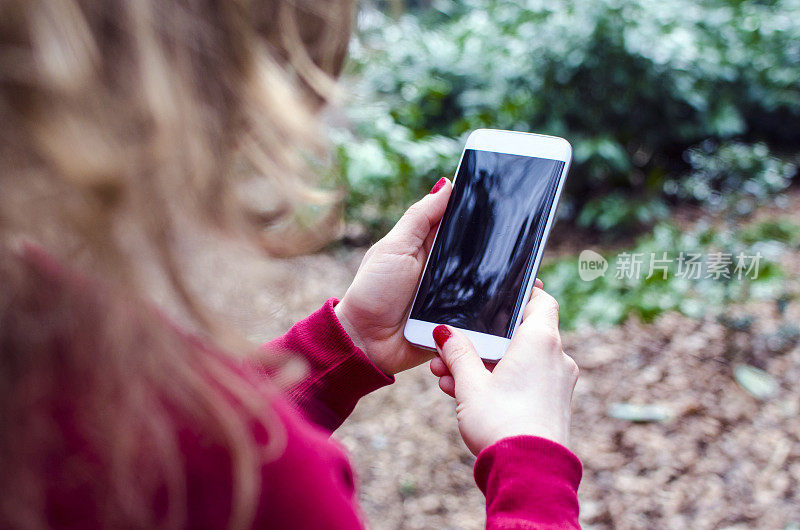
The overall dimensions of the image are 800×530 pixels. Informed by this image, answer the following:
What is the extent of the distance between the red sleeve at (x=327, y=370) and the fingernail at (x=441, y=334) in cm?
16

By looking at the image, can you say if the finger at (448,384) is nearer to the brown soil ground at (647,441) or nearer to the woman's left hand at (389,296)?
the woman's left hand at (389,296)

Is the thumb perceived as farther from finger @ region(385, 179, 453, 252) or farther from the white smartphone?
finger @ region(385, 179, 453, 252)

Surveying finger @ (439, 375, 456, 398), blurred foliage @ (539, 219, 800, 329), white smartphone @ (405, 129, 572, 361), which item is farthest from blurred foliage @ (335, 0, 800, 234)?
finger @ (439, 375, 456, 398)

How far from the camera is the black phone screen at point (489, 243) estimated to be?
5.21 ft

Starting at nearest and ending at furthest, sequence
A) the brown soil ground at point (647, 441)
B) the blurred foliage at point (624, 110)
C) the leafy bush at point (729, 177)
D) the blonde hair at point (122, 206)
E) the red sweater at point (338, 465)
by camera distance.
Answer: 1. the blonde hair at point (122, 206)
2. the red sweater at point (338, 465)
3. the brown soil ground at point (647, 441)
4. the blurred foliage at point (624, 110)
5. the leafy bush at point (729, 177)

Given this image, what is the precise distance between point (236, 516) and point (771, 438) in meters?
2.57

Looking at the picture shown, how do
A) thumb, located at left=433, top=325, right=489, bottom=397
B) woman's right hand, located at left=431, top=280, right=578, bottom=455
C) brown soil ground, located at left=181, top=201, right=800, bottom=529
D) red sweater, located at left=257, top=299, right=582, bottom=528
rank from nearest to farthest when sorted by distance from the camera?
red sweater, located at left=257, top=299, right=582, bottom=528 → woman's right hand, located at left=431, top=280, right=578, bottom=455 → thumb, located at left=433, top=325, right=489, bottom=397 → brown soil ground, located at left=181, top=201, right=800, bottom=529

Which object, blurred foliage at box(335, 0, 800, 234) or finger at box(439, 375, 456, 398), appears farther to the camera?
blurred foliage at box(335, 0, 800, 234)

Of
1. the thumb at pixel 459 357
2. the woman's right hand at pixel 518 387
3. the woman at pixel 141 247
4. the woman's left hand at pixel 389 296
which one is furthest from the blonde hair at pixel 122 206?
the woman's left hand at pixel 389 296

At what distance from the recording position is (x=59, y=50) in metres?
0.52

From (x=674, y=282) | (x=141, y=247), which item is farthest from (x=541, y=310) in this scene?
(x=674, y=282)

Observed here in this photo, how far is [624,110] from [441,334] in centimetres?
362

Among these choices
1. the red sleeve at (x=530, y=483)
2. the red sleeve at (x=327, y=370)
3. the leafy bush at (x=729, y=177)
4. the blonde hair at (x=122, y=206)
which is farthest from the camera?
the leafy bush at (x=729, y=177)

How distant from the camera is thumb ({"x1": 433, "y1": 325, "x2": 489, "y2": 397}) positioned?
1311 millimetres
